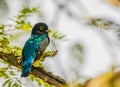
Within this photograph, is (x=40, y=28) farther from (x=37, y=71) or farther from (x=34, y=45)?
(x=37, y=71)

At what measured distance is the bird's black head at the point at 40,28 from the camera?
2.46 feet

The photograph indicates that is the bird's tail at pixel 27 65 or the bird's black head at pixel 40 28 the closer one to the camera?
the bird's tail at pixel 27 65

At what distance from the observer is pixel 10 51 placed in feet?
2.26

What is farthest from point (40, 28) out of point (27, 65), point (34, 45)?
point (27, 65)

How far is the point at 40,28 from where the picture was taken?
2.48 feet

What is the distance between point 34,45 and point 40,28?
0.19 ft

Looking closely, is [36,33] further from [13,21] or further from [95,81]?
[95,81]

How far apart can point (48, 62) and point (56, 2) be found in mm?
Result: 197

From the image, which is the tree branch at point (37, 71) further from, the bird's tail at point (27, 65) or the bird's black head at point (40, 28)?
the bird's black head at point (40, 28)

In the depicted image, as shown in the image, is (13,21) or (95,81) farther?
(13,21)

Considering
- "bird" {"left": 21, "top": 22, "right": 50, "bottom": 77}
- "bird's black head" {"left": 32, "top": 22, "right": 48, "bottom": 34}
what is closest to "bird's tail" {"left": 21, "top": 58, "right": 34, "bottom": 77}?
"bird" {"left": 21, "top": 22, "right": 50, "bottom": 77}

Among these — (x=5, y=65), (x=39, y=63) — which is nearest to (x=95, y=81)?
(x=39, y=63)

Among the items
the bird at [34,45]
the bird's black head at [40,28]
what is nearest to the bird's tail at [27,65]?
the bird at [34,45]

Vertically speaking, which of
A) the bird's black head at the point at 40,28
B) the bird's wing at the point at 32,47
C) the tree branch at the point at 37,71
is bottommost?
the tree branch at the point at 37,71
